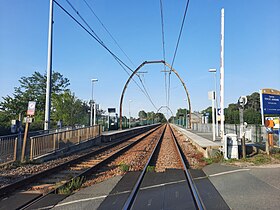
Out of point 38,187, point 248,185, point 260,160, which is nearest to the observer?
point 248,185

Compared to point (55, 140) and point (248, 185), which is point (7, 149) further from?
point (248, 185)

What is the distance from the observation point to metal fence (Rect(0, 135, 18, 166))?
421 inches

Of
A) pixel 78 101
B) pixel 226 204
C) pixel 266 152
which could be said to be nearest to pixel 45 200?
pixel 226 204

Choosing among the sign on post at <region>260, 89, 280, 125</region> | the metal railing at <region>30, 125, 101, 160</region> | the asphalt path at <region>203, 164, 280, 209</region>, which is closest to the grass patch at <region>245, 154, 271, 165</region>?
the asphalt path at <region>203, 164, 280, 209</region>

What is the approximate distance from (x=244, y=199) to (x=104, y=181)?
13.5 ft

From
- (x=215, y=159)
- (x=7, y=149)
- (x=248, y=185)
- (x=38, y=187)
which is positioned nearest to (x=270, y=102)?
(x=215, y=159)

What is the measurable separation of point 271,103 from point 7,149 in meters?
13.2

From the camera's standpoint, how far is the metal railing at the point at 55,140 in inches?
461

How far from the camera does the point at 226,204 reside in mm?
5203

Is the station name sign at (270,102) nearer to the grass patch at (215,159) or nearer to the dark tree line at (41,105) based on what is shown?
the grass patch at (215,159)

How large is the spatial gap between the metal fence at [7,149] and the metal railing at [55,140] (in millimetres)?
793

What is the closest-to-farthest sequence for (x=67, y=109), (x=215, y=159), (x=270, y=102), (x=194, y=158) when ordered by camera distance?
(x=215, y=159) < (x=194, y=158) < (x=270, y=102) < (x=67, y=109)

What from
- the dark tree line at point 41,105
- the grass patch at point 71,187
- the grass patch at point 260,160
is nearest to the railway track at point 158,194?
the grass patch at point 71,187

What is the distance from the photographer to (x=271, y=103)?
1246 cm
